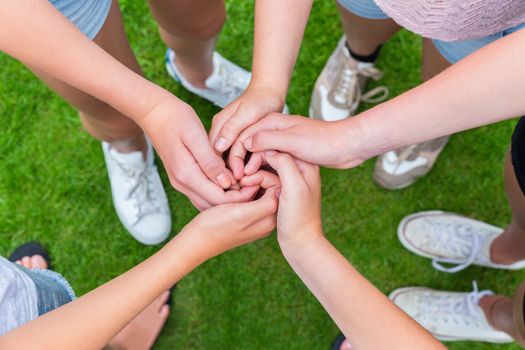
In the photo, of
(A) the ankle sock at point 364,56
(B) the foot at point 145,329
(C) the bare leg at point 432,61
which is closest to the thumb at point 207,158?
(C) the bare leg at point 432,61

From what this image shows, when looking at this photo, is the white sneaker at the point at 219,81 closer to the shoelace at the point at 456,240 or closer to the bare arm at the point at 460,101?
the shoelace at the point at 456,240

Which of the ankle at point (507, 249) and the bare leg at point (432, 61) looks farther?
the ankle at point (507, 249)

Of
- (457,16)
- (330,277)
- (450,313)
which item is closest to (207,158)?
(330,277)

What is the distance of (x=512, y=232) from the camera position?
1.86 metres

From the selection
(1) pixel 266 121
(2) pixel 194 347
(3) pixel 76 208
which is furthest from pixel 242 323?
(1) pixel 266 121

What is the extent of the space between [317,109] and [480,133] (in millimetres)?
715

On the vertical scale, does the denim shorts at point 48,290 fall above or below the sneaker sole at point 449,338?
above

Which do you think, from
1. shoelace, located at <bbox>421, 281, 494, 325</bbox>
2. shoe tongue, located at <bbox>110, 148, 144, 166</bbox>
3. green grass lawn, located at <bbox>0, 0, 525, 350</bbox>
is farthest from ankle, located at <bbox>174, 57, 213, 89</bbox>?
→ shoelace, located at <bbox>421, 281, 494, 325</bbox>

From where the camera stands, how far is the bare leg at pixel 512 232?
1.58 meters

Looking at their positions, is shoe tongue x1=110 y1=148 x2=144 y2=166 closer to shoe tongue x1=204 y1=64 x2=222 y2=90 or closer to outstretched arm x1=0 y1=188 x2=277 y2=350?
shoe tongue x1=204 y1=64 x2=222 y2=90

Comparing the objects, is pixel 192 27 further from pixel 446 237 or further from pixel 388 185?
pixel 446 237

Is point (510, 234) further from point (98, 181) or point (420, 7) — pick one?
point (98, 181)

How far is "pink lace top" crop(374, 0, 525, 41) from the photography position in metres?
1.16

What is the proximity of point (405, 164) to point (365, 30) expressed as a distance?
615mm
